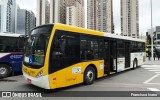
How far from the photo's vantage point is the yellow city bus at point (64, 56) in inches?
257

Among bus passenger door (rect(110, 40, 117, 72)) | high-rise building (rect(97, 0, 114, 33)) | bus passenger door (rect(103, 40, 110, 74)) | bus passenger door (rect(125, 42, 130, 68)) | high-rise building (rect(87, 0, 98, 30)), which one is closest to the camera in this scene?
bus passenger door (rect(103, 40, 110, 74))

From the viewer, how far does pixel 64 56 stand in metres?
7.09

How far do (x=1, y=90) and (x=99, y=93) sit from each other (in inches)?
160

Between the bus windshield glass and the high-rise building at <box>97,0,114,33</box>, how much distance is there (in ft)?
178

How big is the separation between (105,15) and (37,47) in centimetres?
5804

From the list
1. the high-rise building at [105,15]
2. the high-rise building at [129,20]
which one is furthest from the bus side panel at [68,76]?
the high-rise building at [105,15]

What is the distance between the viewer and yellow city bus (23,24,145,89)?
21.5 ft

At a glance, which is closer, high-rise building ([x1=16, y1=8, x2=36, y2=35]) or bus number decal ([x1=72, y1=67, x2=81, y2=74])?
bus number decal ([x1=72, y1=67, x2=81, y2=74])

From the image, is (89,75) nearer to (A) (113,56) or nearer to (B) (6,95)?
(A) (113,56)

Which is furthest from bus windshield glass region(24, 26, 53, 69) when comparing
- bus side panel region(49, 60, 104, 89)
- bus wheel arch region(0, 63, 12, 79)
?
bus wheel arch region(0, 63, 12, 79)

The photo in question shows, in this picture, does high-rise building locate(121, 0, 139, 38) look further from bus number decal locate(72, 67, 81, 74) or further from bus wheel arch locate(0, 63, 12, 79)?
bus number decal locate(72, 67, 81, 74)

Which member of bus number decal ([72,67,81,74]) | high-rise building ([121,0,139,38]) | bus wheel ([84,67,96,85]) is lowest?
bus wheel ([84,67,96,85])

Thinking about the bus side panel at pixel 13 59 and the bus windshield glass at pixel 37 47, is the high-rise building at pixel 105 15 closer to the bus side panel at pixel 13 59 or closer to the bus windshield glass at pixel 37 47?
the bus side panel at pixel 13 59

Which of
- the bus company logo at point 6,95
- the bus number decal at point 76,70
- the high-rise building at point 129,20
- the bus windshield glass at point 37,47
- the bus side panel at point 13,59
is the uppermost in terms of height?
the high-rise building at point 129,20
